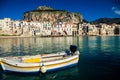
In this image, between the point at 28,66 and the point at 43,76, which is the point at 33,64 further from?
the point at 43,76

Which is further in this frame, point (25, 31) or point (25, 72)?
point (25, 31)

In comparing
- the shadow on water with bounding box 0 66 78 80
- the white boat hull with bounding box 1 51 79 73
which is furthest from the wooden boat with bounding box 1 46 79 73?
the shadow on water with bounding box 0 66 78 80

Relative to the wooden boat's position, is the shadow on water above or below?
below

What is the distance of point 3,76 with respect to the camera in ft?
70.9

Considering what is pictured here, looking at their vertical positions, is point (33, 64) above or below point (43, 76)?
above

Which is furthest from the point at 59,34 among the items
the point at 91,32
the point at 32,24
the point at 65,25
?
the point at 91,32

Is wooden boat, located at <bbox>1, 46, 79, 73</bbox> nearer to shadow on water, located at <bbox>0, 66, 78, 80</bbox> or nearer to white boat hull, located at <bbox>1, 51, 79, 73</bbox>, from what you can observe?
white boat hull, located at <bbox>1, 51, 79, 73</bbox>

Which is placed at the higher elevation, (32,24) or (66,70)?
(32,24)

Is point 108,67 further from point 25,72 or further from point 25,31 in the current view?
point 25,31

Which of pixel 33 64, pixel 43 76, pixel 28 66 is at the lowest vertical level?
pixel 43 76

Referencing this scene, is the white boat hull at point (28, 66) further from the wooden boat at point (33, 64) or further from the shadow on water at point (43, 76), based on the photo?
the shadow on water at point (43, 76)

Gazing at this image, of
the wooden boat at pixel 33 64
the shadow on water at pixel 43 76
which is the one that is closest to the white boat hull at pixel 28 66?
the wooden boat at pixel 33 64

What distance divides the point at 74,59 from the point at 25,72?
7.27m

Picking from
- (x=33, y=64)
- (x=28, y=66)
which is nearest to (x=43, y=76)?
(x=33, y=64)
